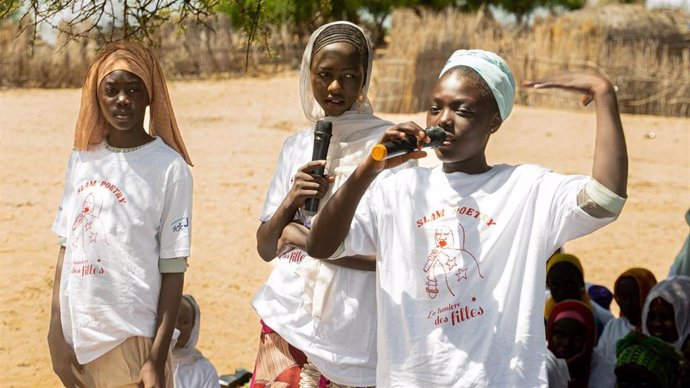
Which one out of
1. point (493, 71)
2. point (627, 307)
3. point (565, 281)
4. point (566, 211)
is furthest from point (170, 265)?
point (627, 307)

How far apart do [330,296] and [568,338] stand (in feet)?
7.83

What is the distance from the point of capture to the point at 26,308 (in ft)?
27.1

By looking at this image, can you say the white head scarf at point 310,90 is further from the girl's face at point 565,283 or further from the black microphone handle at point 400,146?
the girl's face at point 565,283

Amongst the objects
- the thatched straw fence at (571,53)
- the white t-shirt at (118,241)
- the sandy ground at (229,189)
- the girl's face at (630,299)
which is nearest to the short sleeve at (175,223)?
the white t-shirt at (118,241)

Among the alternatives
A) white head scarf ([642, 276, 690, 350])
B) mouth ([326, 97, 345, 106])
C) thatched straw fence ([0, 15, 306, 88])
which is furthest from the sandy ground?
mouth ([326, 97, 345, 106])

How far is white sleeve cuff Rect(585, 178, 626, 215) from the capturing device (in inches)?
99.8

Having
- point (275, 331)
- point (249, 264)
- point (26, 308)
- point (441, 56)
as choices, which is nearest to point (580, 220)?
point (275, 331)

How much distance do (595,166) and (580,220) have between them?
0.49ft

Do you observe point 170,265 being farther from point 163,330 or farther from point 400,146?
point 400,146

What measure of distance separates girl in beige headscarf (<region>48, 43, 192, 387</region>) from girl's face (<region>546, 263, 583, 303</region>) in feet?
9.76

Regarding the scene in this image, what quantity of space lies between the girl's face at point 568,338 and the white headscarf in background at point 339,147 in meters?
2.31

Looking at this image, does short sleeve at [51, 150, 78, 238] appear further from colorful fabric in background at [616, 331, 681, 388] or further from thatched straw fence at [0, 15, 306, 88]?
thatched straw fence at [0, 15, 306, 88]

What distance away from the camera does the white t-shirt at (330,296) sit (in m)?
3.25

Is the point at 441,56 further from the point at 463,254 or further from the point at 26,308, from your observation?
the point at 463,254
